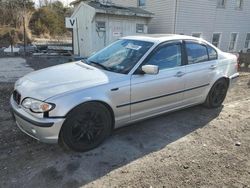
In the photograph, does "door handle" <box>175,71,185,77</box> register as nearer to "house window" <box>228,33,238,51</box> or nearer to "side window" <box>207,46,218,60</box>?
"side window" <box>207,46,218,60</box>

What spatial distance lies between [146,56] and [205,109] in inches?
86.2

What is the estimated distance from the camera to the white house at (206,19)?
494 inches

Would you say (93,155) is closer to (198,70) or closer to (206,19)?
(198,70)

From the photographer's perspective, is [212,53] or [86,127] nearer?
[86,127]

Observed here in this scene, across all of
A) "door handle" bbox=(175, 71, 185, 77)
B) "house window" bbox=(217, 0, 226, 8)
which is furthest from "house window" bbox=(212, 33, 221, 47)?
"door handle" bbox=(175, 71, 185, 77)

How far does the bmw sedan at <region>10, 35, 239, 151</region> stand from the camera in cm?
305

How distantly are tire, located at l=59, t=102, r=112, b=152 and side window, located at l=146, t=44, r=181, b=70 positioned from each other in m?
1.17

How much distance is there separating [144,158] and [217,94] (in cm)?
265

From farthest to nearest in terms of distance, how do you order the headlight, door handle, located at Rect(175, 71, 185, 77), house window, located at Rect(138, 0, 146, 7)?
1. house window, located at Rect(138, 0, 146, 7)
2. door handle, located at Rect(175, 71, 185, 77)
3. the headlight

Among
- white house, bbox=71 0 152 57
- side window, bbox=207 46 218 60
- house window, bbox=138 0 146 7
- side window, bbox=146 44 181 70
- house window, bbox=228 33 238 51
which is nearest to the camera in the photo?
side window, bbox=146 44 181 70

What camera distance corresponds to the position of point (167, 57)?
4.07 metres

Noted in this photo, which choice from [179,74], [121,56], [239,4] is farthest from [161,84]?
[239,4]

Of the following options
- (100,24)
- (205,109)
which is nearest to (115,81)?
(205,109)

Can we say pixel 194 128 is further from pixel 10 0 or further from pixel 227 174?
pixel 10 0
